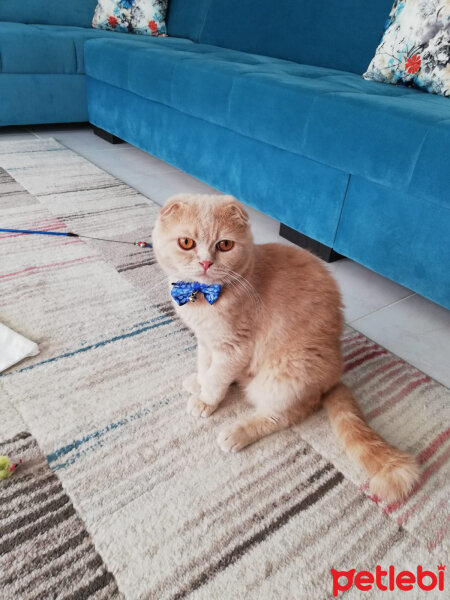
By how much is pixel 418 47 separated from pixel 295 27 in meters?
1.04

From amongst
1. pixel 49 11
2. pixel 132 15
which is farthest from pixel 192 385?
pixel 49 11

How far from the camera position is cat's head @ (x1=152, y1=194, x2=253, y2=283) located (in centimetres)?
81

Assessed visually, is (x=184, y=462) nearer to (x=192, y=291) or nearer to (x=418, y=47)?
(x=192, y=291)

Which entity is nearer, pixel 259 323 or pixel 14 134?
pixel 259 323

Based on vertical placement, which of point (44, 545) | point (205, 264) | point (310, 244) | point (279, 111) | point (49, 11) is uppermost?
point (49, 11)

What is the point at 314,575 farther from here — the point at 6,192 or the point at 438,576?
the point at 6,192

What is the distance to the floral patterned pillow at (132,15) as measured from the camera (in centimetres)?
310

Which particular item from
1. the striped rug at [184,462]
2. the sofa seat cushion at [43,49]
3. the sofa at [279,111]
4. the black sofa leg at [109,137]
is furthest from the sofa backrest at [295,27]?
the striped rug at [184,462]

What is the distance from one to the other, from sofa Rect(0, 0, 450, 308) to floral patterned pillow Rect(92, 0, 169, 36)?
14 centimetres

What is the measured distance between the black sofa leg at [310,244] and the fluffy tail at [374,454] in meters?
0.84

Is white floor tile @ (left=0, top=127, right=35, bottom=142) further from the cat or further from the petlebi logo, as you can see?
the petlebi logo

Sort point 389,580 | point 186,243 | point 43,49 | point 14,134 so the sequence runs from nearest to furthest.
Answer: point 389,580 → point 186,243 → point 43,49 → point 14,134

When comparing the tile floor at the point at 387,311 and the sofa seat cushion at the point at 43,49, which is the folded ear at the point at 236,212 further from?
the sofa seat cushion at the point at 43,49

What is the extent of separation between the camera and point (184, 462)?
2.89ft
